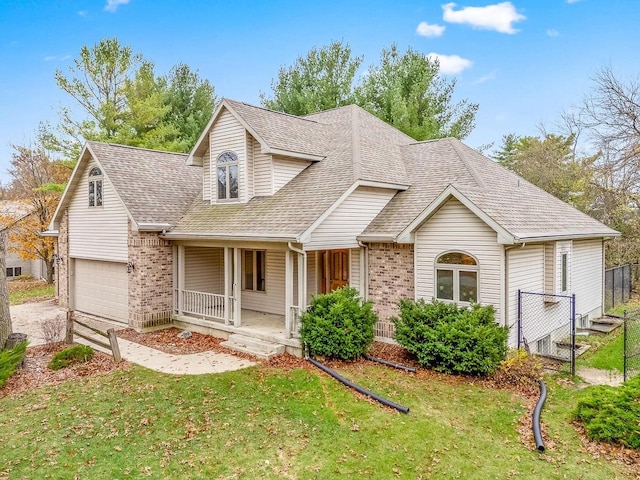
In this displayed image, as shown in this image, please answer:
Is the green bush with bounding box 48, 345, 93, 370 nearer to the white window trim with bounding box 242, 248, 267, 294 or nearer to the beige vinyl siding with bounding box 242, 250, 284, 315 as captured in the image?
the beige vinyl siding with bounding box 242, 250, 284, 315

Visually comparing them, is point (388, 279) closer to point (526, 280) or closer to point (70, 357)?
point (526, 280)

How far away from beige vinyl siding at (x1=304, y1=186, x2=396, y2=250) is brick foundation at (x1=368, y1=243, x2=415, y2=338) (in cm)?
78

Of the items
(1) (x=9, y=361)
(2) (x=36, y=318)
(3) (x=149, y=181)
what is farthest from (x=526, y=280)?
(2) (x=36, y=318)

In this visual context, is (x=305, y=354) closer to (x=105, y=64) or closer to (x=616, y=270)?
(x=616, y=270)

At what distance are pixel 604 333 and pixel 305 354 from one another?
33.7ft

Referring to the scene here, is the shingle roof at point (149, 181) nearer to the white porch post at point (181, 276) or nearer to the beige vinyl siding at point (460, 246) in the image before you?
the white porch post at point (181, 276)

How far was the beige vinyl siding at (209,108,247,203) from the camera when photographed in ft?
47.0

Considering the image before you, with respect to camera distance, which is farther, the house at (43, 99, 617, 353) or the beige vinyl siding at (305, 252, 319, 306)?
the beige vinyl siding at (305, 252, 319, 306)

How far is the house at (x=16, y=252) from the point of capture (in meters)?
25.9

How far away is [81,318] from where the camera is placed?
1666 cm

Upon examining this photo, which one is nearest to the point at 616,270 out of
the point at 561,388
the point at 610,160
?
the point at 610,160

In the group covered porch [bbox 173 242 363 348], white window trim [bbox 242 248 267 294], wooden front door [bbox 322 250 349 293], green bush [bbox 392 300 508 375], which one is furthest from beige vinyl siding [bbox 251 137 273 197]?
green bush [bbox 392 300 508 375]

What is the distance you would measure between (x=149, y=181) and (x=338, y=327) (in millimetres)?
9841

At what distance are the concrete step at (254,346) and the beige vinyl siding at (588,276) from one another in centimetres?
942
